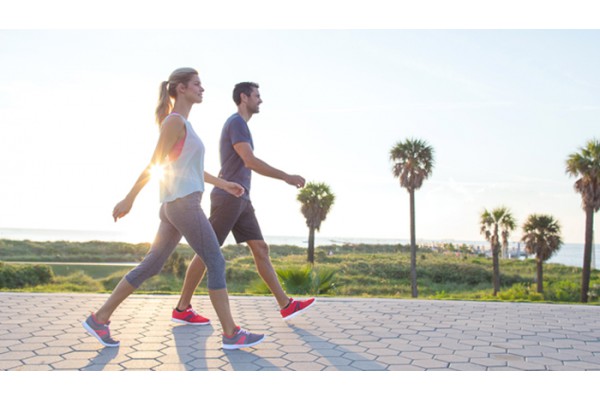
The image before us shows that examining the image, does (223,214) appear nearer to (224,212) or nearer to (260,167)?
(224,212)

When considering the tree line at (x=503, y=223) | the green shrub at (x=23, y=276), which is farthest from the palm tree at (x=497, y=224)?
the green shrub at (x=23, y=276)

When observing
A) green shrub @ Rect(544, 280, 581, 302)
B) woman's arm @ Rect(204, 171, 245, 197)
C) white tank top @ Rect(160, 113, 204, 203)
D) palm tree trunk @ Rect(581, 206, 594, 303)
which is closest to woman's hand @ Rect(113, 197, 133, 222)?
white tank top @ Rect(160, 113, 204, 203)

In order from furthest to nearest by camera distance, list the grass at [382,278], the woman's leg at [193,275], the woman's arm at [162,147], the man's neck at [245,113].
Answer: the grass at [382,278] < the man's neck at [245,113] < the woman's leg at [193,275] < the woman's arm at [162,147]

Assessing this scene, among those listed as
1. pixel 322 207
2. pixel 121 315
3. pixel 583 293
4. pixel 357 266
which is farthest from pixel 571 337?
pixel 357 266

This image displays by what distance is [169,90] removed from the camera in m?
3.78

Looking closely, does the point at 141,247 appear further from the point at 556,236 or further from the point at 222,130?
the point at 222,130

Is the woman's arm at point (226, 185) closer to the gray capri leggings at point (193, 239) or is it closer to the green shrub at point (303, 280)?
the gray capri leggings at point (193, 239)

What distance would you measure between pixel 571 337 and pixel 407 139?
1237 inches

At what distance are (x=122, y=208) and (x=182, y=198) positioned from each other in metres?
0.39

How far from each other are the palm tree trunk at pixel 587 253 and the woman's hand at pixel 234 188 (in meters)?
27.5

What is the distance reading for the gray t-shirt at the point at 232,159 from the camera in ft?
14.1

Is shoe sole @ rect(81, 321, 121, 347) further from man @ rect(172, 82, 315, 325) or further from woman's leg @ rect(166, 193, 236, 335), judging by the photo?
man @ rect(172, 82, 315, 325)

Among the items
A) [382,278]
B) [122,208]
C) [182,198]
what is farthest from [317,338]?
[382,278]

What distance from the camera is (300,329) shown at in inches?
179
